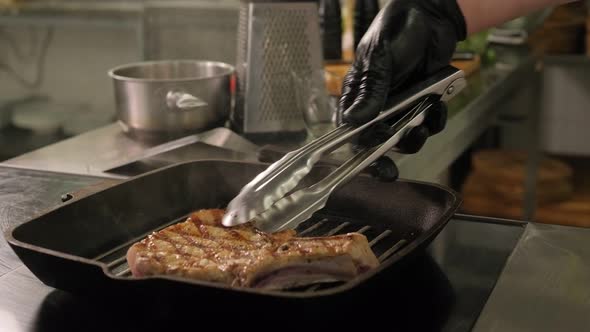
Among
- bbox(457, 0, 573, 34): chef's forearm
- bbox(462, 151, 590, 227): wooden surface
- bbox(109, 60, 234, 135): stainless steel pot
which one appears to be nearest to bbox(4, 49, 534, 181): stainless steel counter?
bbox(109, 60, 234, 135): stainless steel pot

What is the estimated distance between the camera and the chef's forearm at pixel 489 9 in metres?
1.43

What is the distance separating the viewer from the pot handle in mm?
1615

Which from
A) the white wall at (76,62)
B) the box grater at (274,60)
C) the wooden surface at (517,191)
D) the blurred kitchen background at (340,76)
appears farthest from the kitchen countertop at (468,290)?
the white wall at (76,62)

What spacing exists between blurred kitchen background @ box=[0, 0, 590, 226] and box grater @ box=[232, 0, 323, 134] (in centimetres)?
19

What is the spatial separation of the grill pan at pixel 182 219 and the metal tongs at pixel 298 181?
10cm

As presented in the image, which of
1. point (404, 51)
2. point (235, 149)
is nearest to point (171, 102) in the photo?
point (235, 149)

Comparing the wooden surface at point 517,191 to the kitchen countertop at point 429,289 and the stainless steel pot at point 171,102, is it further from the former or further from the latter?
the kitchen countertop at point 429,289

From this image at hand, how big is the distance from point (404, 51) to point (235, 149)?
1.53 ft

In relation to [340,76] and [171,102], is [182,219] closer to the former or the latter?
[171,102]

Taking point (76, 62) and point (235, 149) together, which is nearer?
point (235, 149)

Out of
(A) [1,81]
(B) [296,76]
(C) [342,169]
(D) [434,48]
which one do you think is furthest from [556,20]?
(A) [1,81]

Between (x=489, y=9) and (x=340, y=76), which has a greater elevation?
(x=489, y=9)

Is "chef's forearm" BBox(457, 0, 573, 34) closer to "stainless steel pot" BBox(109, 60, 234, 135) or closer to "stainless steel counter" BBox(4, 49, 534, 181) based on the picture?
"stainless steel counter" BBox(4, 49, 534, 181)

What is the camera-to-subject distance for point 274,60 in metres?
1.74
